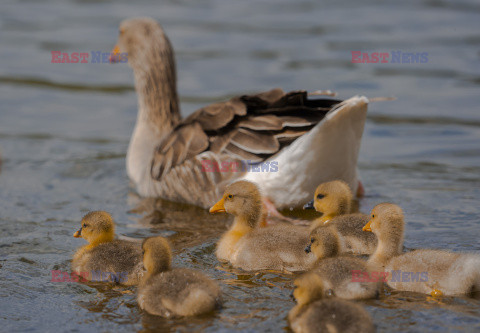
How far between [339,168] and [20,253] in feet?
11.5

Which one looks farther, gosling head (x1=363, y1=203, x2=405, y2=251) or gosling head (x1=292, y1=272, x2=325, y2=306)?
gosling head (x1=363, y1=203, x2=405, y2=251)

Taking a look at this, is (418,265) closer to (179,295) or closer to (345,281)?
(345,281)

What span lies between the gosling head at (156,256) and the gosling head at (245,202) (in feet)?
4.44

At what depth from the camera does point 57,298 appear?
625 centimetres

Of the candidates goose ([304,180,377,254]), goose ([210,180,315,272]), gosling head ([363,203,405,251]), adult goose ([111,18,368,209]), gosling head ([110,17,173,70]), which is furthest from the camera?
gosling head ([110,17,173,70])

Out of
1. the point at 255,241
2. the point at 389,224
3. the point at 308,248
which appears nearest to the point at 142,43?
the point at 255,241

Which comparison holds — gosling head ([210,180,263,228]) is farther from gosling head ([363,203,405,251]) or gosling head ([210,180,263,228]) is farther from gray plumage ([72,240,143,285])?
gosling head ([363,203,405,251])

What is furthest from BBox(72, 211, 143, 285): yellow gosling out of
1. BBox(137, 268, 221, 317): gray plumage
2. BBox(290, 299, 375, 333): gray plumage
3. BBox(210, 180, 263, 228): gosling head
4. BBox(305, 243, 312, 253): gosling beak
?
BBox(290, 299, 375, 333): gray plumage

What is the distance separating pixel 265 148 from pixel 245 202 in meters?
1.32

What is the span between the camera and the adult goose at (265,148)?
8.25 meters

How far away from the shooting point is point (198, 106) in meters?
13.7

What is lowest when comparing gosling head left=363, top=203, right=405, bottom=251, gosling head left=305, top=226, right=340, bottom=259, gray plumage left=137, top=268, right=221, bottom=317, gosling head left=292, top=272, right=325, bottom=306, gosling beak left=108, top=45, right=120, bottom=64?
gray plumage left=137, top=268, right=221, bottom=317

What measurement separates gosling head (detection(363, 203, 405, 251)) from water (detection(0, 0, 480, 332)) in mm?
561

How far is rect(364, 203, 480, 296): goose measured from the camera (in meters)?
5.80
